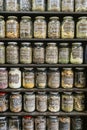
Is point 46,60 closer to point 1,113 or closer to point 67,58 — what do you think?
point 67,58

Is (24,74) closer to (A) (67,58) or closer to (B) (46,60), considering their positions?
(B) (46,60)

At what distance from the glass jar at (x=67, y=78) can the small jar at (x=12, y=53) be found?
1.49ft

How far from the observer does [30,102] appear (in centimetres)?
240

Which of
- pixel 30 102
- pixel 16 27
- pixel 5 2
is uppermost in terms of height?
pixel 5 2

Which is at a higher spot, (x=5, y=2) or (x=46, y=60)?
(x=5, y=2)

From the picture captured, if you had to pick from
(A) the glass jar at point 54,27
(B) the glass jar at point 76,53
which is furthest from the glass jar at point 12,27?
(B) the glass jar at point 76,53

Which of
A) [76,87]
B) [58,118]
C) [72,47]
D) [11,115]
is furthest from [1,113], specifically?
[72,47]

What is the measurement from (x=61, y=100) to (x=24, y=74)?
428 mm

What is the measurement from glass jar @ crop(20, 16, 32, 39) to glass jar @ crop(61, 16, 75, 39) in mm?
303

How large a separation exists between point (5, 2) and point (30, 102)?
3.05 ft

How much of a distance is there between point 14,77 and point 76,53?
60 cm

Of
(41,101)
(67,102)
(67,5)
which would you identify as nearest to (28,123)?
(41,101)

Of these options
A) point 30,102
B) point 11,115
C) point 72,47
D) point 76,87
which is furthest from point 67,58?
point 11,115

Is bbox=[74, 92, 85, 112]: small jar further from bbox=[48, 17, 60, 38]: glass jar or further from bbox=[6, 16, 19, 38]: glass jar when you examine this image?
bbox=[6, 16, 19, 38]: glass jar
